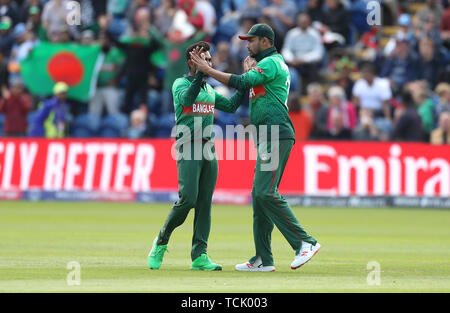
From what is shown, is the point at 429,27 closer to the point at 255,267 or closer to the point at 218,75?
the point at 255,267

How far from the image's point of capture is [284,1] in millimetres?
28625

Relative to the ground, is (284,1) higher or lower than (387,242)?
higher

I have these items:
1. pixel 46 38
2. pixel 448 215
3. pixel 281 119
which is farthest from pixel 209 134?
pixel 46 38

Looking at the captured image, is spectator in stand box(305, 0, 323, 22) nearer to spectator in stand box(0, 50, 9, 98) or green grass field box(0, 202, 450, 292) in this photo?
green grass field box(0, 202, 450, 292)

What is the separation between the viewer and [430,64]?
27.3 metres

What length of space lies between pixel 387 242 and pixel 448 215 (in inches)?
266

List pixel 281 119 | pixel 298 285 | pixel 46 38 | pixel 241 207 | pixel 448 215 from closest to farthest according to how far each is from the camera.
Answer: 1. pixel 298 285
2. pixel 281 119
3. pixel 448 215
4. pixel 241 207
5. pixel 46 38

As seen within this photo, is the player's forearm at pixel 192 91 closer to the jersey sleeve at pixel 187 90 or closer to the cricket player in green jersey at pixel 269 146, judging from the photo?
the jersey sleeve at pixel 187 90

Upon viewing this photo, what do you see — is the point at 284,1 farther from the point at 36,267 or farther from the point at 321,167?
the point at 36,267

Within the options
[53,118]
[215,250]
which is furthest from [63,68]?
[215,250]

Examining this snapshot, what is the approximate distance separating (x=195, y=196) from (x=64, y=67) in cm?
1744

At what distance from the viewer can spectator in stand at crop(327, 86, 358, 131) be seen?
2627 cm

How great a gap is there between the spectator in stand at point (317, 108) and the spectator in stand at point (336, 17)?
236 cm

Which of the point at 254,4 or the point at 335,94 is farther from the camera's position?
the point at 254,4
